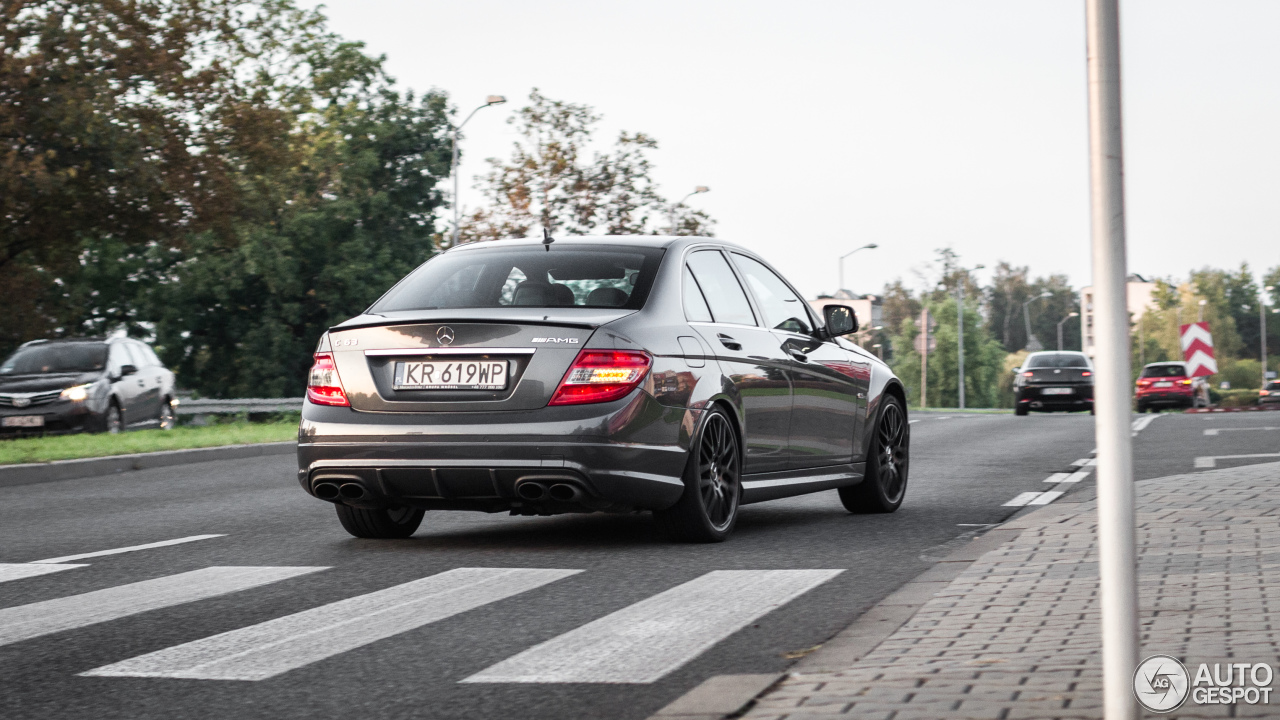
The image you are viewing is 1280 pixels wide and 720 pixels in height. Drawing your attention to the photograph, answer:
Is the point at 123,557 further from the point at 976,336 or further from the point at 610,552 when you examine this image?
the point at 976,336

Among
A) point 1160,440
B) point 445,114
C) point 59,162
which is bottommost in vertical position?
point 1160,440

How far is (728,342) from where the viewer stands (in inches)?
321

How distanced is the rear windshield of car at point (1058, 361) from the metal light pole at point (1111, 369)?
3271cm

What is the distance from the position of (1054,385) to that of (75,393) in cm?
2231

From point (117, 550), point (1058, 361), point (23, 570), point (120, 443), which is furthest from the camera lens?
point (1058, 361)

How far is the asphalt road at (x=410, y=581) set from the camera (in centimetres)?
437

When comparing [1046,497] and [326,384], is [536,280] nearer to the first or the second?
[326,384]

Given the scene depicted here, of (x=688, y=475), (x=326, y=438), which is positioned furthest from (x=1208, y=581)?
(x=326, y=438)

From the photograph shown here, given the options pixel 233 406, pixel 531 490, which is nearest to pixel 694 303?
pixel 531 490

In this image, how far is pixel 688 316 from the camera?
7918 millimetres

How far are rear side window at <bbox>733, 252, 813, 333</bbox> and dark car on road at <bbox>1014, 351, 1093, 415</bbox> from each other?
26.2m

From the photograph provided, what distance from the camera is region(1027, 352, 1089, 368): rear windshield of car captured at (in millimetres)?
35406

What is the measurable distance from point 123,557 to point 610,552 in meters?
2.43

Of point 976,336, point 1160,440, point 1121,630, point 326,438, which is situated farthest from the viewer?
point 976,336
